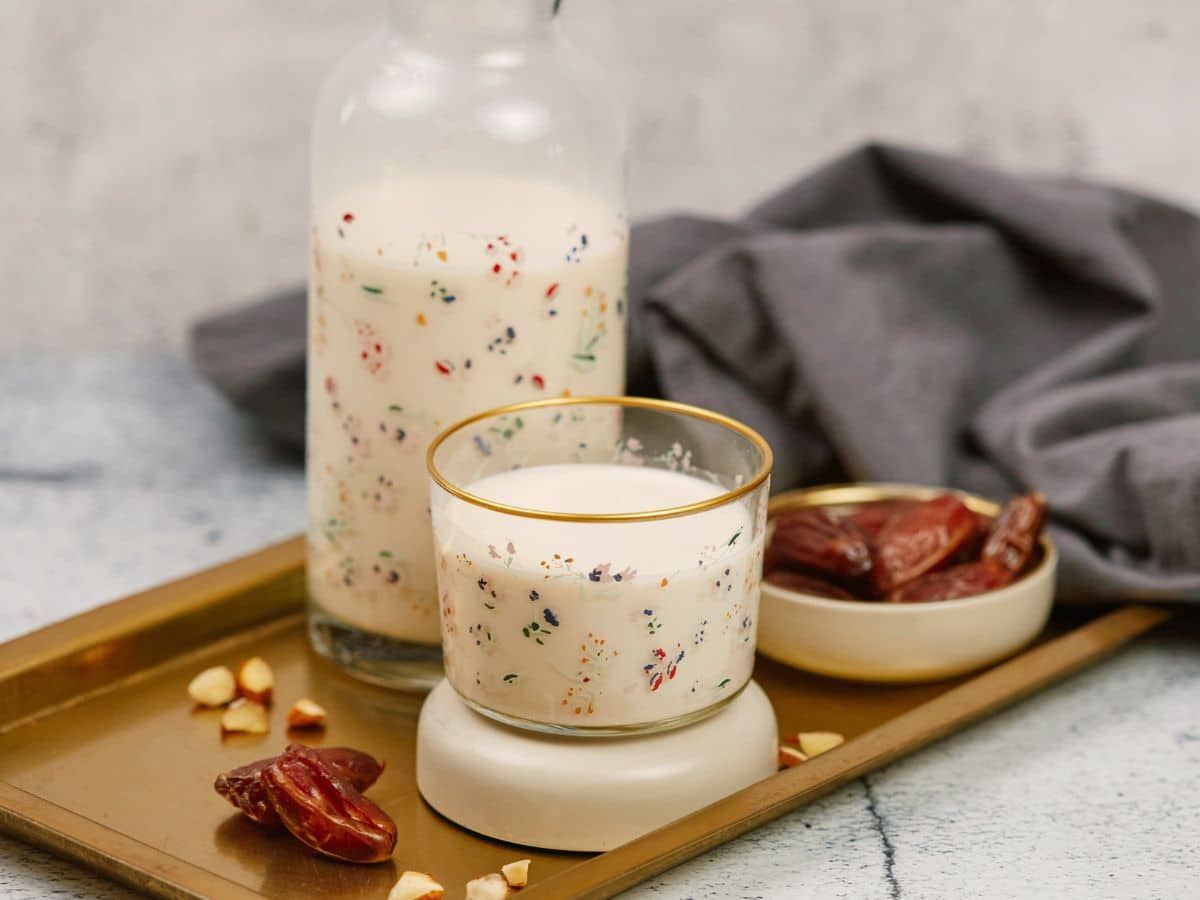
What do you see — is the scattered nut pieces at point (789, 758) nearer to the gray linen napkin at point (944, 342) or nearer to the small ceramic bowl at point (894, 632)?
the small ceramic bowl at point (894, 632)

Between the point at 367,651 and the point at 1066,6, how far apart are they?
0.82 metres

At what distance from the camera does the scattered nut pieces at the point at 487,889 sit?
0.64m

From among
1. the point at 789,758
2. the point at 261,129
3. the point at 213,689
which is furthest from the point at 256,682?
the point at 261,129

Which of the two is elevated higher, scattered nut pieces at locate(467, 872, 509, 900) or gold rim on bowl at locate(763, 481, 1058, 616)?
gold rim on bowl at locate(763, 481, 1058, 616)

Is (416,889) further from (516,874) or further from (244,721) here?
(244,721)

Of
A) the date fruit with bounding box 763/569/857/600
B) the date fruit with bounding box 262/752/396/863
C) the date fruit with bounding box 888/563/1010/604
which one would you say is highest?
the date fruit with bounding box 888/563/1010/604

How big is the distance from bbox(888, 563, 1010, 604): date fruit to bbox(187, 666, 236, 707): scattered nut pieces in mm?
315

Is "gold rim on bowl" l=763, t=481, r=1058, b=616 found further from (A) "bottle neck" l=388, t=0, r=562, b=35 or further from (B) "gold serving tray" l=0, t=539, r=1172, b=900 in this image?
(A) "bottle neck" l=388, t=0, r=562, b=35

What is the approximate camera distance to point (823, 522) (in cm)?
88

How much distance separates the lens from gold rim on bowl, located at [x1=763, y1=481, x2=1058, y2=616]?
83 cm

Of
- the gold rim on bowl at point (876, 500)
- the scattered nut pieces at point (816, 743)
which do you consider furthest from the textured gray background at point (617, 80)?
the scattered nut pieces at point (816, 743)

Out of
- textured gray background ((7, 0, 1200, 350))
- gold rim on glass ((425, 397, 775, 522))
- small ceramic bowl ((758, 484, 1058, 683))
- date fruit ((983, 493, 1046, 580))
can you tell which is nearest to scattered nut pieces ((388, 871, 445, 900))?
gold rim on glass ((425, 397, 775, 522))

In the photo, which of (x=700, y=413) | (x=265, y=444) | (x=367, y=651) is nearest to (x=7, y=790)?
(x=367, y=651)

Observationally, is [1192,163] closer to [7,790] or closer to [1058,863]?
[1058,863]
